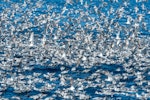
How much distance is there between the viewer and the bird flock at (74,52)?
65.8 metres

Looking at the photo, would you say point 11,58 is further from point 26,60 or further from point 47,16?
point 47,16

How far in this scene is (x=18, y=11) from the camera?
10825 centimetres

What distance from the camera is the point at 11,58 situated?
250 feet

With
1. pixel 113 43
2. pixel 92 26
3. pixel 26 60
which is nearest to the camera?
pixel 26 60

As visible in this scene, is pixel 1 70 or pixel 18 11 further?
pixel 18 11

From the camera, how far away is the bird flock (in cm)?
6575

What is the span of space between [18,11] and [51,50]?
98.6ft

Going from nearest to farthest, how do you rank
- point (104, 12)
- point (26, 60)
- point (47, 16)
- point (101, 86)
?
point (101, 86)
point (26, 60)
point (47, 16)
point (104, 12)

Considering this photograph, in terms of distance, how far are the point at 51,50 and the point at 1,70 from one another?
35.6 feet

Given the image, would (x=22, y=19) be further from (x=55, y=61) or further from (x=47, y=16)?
(x=55, y=61)

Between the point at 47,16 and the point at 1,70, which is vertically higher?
the point at 47,16

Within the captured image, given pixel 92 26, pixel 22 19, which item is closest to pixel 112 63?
pixel 92 26

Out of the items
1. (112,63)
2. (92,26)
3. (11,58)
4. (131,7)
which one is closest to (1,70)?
(11,58)

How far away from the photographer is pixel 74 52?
78875mm
